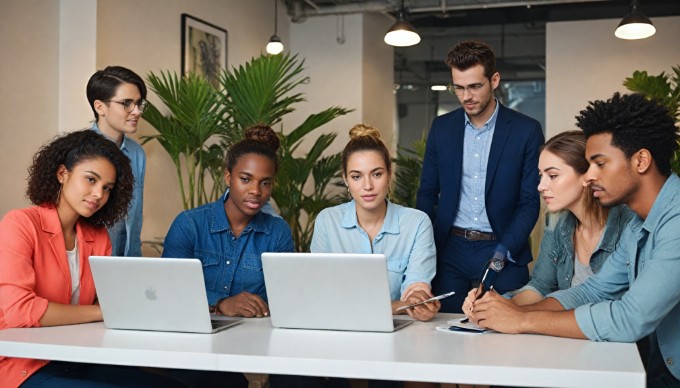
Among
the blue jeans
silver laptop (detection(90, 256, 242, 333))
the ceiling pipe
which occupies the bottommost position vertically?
the blue jeans

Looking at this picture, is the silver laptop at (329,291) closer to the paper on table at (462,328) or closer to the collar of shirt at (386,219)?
the paper on table at (462,328)

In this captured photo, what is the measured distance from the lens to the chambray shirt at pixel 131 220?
3.49 metres

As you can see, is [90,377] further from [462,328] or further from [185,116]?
[185,116]

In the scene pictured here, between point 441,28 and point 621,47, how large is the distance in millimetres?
2229

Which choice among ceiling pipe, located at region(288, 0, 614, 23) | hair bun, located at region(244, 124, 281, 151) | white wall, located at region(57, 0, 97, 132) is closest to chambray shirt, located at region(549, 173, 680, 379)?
hair bun, located at region(244, 124, 281, 151)

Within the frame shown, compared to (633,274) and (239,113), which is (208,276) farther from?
(239,113)

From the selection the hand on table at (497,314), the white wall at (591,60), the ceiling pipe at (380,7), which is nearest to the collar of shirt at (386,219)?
the hand on table at (497,314)

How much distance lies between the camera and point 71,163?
2488 mm

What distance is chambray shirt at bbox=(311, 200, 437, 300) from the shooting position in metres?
2.80

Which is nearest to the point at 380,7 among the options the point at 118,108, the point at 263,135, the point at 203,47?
the point at 203,47

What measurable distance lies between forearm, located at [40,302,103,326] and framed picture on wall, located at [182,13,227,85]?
3593mm

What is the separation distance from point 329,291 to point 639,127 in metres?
0.95

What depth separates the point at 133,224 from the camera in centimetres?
362

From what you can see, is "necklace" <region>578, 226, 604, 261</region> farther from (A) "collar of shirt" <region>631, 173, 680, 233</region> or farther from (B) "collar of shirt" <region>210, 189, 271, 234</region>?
(B) "collar of shirt" <region>210, 189, 271, 234</region>
